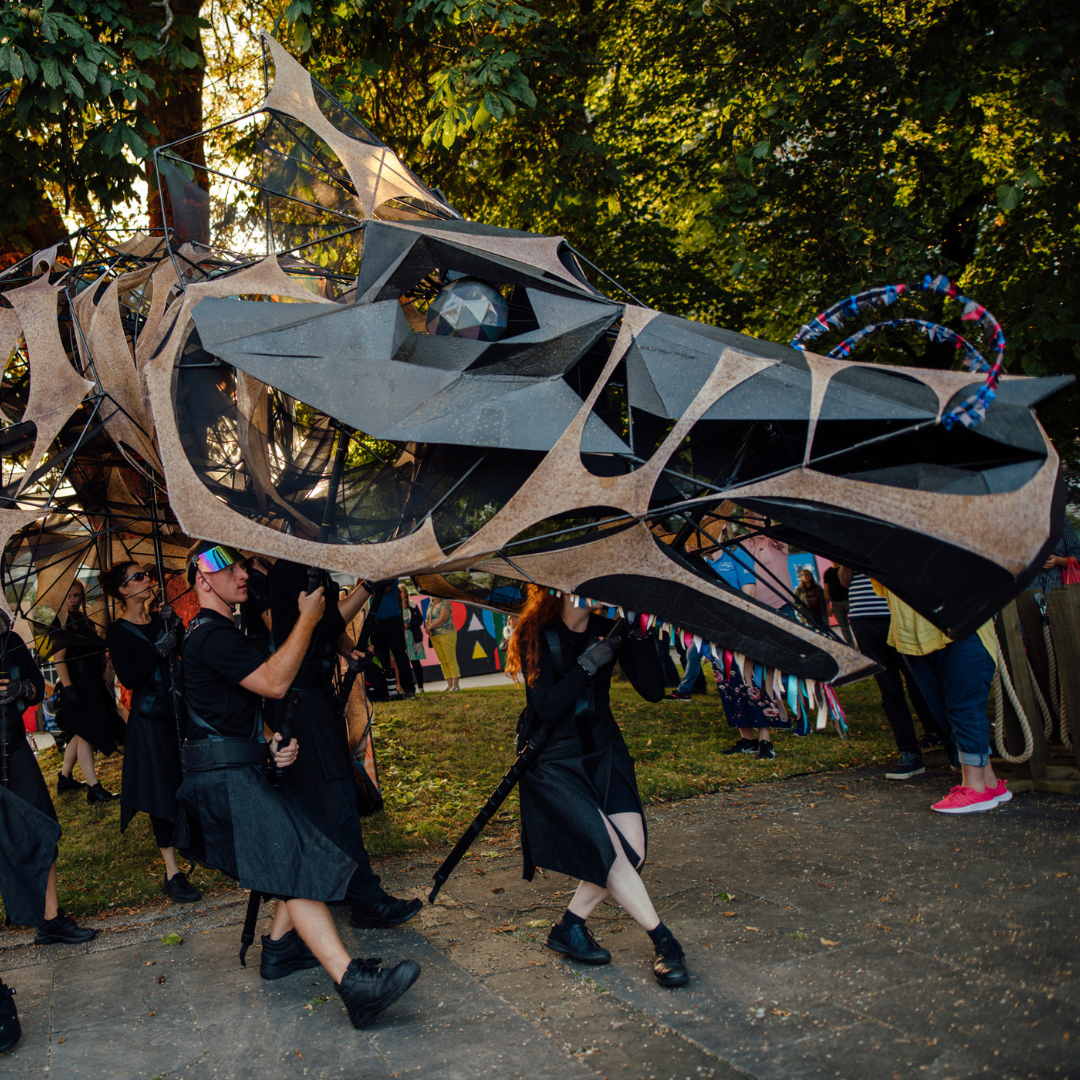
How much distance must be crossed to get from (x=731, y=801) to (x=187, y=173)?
217 inches

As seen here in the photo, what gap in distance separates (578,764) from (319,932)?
126cm

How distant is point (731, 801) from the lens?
22.4 feet

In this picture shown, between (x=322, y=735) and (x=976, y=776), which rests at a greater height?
(x=322, y=735)

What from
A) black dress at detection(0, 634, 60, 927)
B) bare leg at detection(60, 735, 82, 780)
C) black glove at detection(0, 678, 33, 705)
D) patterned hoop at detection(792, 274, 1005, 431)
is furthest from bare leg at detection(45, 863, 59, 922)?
patterned hoop at detection(792, 274, 1005, 431)

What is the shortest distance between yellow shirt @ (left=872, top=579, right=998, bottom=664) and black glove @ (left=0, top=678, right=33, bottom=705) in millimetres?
5069

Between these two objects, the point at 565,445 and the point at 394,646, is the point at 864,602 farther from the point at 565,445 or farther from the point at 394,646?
the point at 394,646

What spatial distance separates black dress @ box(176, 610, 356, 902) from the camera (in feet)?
12.4

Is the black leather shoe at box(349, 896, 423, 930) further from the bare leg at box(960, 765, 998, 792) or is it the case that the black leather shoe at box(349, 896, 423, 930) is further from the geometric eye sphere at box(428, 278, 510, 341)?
the bare leg at box(960, 765, 998, 792)

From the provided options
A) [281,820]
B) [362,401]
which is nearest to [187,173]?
[362,401]

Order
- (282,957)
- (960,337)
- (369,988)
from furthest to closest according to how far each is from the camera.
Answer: (282,957) < (369,988) < (960,337)

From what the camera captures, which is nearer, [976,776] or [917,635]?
[976,776]

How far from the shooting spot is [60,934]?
4.89m

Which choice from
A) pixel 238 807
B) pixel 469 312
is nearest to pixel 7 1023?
pixel 238 807

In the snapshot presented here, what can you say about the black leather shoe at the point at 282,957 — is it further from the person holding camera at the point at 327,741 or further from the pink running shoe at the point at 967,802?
the pink running shoe at the point at 967,802
